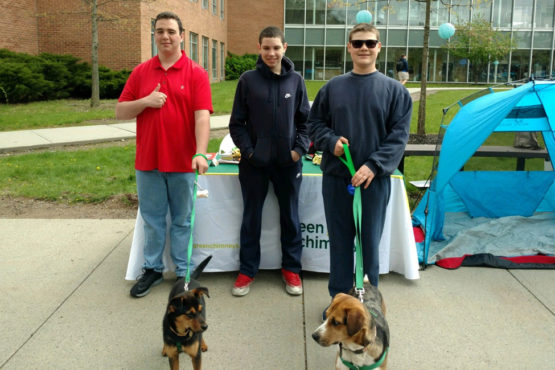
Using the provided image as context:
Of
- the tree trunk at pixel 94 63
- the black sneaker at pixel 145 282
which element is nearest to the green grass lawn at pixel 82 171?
the black sneaker at pixel 145 282

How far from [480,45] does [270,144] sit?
30.6 meters

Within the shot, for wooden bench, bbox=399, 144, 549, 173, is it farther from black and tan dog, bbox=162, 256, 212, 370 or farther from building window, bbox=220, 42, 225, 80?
building window, bbox=220, 42, 225, 80

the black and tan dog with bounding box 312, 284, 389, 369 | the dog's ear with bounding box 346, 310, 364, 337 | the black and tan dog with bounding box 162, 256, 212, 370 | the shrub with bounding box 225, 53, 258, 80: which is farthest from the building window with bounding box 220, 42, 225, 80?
the dog's ear with bounding box 346, 310, 364, 337

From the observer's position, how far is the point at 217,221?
4188mm

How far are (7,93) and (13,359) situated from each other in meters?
14.0

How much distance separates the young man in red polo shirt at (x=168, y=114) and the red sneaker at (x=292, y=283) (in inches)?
40.9

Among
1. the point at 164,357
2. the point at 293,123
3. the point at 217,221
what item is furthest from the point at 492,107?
the point at 164,357

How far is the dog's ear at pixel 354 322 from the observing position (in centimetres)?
226

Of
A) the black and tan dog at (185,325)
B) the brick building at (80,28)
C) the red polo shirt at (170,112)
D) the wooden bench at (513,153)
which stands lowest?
the black and tan dog at (185,325)

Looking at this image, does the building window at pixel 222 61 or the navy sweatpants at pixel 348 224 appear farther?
the building window at pixel 222 61

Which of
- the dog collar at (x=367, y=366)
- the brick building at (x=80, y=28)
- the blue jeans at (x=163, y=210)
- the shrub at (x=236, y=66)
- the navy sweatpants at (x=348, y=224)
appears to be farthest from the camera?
the shrub at (x=236, y=66)

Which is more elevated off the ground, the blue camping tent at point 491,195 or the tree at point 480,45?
the tree at point 480,45

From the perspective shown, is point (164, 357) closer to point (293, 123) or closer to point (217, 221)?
point (217, 221)

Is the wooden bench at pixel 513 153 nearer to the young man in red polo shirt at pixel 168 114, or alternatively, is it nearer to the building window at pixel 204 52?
the young man in red polo shirt at pixel 168 114
